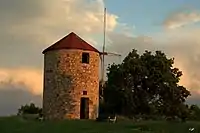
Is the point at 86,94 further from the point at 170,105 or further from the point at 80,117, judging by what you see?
the point at 170,105

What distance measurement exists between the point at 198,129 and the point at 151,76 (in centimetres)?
3083

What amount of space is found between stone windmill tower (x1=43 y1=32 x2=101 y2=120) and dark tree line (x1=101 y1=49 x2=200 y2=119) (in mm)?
9972

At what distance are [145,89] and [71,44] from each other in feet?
48.0

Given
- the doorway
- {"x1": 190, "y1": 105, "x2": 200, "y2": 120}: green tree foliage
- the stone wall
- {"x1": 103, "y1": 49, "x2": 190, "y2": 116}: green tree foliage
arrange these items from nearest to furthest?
the stone wall → the doorway → {"x1": 103, "y1": 49, "x2": 190, "y2": 116}: green tree foliage → {"x1": 190, "y1": 105, "x2": 200, "y2": 120}: green tree foliage

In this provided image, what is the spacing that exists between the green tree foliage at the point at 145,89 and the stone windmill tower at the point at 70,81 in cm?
1003

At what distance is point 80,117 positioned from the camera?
4562cm

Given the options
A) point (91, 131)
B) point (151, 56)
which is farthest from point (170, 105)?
point (91, 131)

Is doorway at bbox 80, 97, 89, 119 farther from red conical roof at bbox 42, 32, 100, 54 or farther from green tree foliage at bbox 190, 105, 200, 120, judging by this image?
green tree foliage at bbox 190, 105, 200, 120

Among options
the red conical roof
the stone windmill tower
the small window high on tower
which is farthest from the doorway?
the red conical roof

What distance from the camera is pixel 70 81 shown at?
45.1 m

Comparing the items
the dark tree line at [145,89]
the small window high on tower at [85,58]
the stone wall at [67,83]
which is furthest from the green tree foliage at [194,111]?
the small window high on tower at [85,58]

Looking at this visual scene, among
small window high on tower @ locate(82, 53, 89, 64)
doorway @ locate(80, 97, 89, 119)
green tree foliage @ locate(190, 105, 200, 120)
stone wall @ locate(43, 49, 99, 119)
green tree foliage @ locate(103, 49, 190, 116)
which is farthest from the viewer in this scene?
green tree foliage @ locate(190, 105, 200, 120)

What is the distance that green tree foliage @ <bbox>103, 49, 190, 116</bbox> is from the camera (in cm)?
5572

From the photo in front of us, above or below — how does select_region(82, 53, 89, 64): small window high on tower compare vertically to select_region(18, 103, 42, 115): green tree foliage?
above
